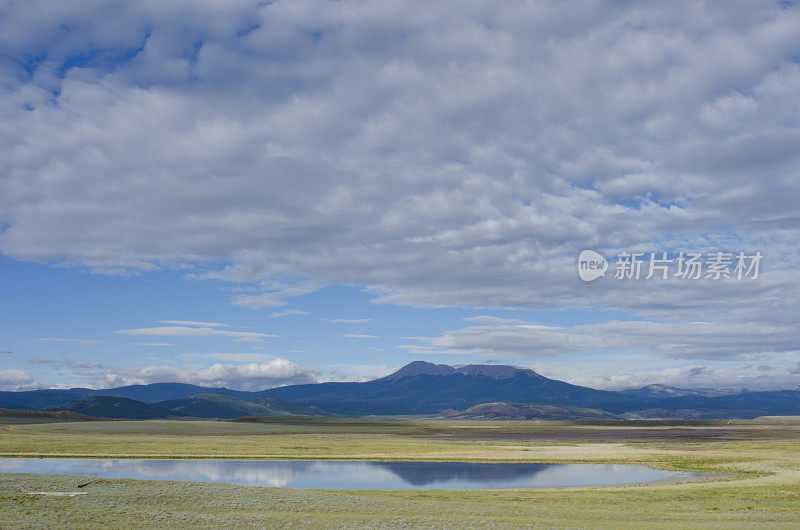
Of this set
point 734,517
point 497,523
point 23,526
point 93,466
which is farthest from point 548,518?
point 93,466

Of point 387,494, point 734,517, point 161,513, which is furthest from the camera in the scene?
point 387,494

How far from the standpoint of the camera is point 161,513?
32.9 m

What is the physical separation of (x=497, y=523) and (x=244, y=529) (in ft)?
44.5

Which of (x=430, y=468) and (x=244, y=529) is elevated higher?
(x=244, y=529)

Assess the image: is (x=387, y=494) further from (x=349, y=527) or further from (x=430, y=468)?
(x=430, y=468)

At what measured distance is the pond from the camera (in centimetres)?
6234

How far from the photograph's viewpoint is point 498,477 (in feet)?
223

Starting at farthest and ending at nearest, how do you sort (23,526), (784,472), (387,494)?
(784,472) < (387,494) < (23,526)

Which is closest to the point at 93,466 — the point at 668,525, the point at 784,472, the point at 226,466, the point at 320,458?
the point at 226,466

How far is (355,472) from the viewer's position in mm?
71875

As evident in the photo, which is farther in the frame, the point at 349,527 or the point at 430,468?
the point at 430,468

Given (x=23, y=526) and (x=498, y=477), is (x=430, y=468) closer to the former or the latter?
(x=498, y=477)

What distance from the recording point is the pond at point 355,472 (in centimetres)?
6234

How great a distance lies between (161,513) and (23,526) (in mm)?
6882
